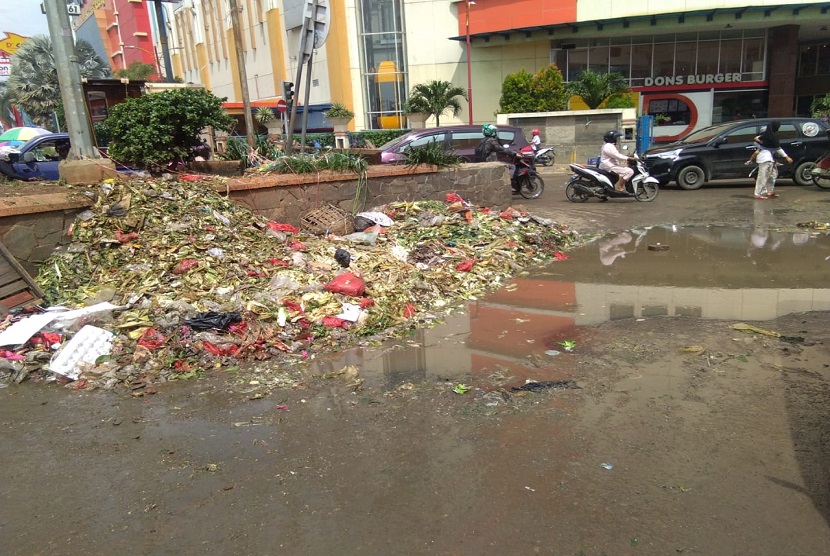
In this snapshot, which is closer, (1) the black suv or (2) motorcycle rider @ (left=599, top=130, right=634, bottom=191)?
(2) motorcycle rider @ (left=599, top=130, right=634, bottom=191)

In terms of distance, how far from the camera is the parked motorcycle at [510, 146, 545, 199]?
44.0ft

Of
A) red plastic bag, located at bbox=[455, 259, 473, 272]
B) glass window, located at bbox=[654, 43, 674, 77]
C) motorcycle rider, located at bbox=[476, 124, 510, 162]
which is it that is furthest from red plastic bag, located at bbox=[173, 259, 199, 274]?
glass window, located at bbox=[654, 43, 674, 77]

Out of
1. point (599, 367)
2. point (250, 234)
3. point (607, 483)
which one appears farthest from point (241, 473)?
point (250, 234)

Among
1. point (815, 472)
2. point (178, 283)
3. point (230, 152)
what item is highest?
point (230, 152)

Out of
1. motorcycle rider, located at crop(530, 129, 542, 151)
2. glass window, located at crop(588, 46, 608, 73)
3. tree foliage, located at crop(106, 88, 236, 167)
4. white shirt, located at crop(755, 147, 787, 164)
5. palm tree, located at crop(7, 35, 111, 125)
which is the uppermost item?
palm tree, located at crop(7, 35, 111, 125)

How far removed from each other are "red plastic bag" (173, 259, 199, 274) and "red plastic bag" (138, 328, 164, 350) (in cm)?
103

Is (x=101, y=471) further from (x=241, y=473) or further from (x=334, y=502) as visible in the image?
(x=334, y=502)

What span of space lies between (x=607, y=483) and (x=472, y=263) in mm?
4604

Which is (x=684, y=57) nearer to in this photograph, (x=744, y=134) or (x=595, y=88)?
(x=595, y=88)

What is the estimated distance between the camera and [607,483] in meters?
3.24

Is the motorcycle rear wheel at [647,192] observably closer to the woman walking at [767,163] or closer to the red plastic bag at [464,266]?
the woman walking at [767,163]

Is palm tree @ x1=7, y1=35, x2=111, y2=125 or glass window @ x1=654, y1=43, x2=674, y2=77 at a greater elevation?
palm tree @ x1=7, y1=35, x2=111, y2=125

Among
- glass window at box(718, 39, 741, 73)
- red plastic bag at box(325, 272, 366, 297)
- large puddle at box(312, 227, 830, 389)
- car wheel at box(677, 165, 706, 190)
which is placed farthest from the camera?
glass window at box(718, 39, 741, 73)

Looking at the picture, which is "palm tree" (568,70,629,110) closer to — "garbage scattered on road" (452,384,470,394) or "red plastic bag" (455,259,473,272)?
"red plastic bag" (455,259,473,272)
